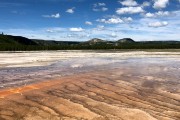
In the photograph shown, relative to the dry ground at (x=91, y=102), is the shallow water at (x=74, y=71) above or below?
below

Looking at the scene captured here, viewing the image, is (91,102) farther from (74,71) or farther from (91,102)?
(74,71)

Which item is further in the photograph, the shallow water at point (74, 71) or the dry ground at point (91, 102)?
the shallow water at point (74, 71)

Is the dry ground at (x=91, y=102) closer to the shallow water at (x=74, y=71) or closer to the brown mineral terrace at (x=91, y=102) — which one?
the brown mineral terrace at (x=91, y=102)

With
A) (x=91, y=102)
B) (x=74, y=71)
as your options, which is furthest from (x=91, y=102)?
(x=74, y=71)

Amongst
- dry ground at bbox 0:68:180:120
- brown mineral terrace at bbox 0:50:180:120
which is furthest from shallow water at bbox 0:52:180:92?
dry ground at bbox 0:68:180:120

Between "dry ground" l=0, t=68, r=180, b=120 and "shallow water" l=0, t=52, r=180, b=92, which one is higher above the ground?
"dry ground" l=0, t=68, r=180, b=120

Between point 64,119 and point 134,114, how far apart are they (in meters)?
1.92

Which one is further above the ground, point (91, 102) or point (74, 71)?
point (91, 102)

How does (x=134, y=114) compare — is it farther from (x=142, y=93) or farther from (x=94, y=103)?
(x=142, y=93)

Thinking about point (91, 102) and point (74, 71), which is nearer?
point (91, 102)

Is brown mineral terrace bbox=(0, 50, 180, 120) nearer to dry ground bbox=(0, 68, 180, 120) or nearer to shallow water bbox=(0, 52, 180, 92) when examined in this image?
dry ground bbox=(0, 68, 180, 120)

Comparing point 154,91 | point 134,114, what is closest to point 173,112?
point 134,114

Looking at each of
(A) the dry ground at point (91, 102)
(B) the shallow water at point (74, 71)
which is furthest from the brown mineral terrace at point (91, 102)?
(B) the shallow water at point (74, 71)

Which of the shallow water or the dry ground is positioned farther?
the shallow water
